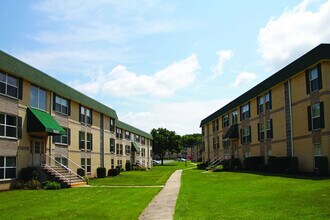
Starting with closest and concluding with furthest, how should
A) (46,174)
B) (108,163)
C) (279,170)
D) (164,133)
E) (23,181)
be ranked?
(23,181) → (46,174) → (279,170) → (108,163) → (164,133)

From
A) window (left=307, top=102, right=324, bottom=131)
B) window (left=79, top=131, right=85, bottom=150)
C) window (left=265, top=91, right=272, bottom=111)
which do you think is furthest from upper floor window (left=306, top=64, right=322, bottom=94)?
window (left=79, top=131, right=85, bottom=150)

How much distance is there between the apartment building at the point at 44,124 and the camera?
79.5ft

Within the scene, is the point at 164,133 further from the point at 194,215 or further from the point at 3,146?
the point at 194,215

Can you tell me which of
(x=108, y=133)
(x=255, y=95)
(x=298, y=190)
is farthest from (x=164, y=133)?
(x=298, y=190)

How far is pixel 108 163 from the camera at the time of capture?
153ft

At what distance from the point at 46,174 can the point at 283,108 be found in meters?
20.7

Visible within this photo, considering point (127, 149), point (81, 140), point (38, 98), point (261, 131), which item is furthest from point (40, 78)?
point (127, 149)

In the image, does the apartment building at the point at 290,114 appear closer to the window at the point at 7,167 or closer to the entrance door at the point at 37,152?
the entrance door at the point at 37,152

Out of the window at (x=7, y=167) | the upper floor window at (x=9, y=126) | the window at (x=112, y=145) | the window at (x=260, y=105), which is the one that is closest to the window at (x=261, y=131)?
the window at (x=260, y=105)

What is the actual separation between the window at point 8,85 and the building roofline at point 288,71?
67.6 feet

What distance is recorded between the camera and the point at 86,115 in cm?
3928

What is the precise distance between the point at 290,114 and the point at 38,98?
67.2ft

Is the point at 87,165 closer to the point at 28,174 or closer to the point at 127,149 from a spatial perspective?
the point at 28,174

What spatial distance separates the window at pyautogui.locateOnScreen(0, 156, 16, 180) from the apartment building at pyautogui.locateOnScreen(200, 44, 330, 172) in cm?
2114
